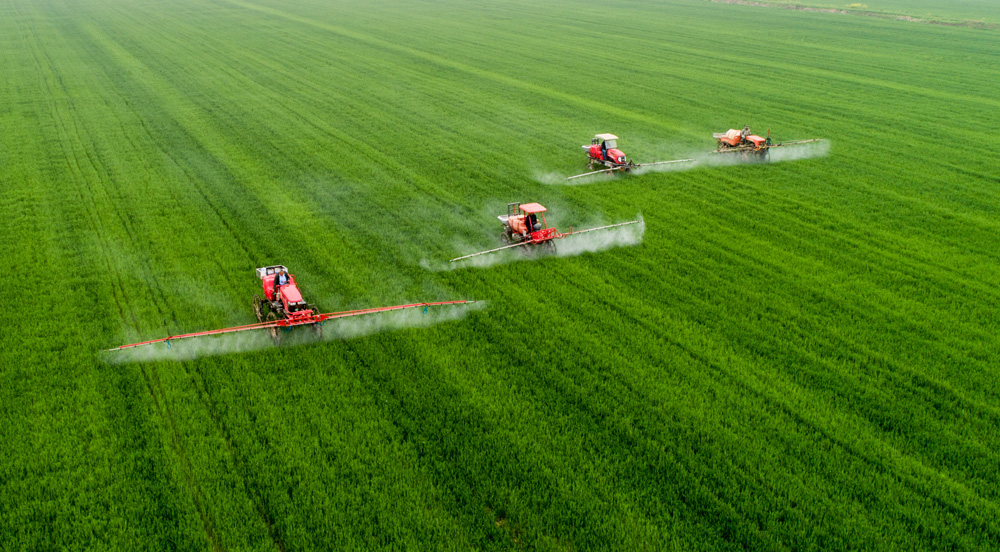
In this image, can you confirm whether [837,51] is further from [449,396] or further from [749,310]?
[449,396]

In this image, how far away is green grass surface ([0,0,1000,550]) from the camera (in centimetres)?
1279

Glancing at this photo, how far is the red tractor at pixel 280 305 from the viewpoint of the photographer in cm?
1785

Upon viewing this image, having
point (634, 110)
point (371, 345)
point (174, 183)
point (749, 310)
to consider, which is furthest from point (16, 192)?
point (634, 110)

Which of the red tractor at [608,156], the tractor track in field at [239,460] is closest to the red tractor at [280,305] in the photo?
the tractor track in field at [239,460]

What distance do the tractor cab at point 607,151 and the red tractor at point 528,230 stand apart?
Answer: 830 cm

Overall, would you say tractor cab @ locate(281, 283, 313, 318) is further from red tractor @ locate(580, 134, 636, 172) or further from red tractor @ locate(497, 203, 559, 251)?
red tractor @ locate(580, 134, 636, 172)

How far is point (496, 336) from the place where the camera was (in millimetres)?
18469

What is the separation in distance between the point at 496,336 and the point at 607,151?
1583cm

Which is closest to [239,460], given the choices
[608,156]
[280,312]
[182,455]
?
[182,455]

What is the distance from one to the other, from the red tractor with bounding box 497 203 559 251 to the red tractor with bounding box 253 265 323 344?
7393mm

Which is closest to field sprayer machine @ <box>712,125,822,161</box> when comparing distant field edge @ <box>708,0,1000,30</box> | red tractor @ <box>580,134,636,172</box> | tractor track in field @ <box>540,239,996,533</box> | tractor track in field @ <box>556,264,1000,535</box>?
red tractor @ <box>580,134,636,172</box>

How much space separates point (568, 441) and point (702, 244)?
40.1 feet

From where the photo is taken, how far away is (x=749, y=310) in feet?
65.4

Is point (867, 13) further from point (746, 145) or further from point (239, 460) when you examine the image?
point (239, 460)
